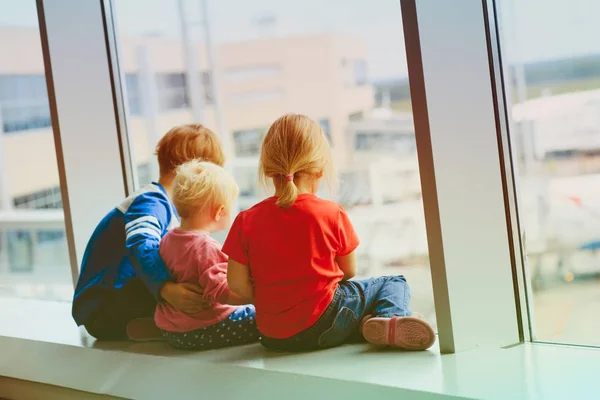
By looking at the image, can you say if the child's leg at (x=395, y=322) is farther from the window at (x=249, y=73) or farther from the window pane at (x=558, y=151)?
the window at (x=249, y=73)

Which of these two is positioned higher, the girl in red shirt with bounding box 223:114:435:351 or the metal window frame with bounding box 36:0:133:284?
the metal window frame with bounding box 36:0:133:284

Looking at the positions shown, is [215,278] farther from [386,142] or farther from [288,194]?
[386,142]

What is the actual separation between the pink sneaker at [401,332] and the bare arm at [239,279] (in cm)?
A: 31

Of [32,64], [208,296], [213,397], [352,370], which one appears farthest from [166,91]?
[352,370]

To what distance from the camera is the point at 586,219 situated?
1.71m

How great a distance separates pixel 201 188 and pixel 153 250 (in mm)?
229

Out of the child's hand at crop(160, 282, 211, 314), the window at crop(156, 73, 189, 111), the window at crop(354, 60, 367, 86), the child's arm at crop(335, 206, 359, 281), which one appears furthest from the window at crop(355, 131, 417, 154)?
the window at crop(156, 73, 189, 111)

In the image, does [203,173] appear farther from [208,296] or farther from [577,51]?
[577,51]

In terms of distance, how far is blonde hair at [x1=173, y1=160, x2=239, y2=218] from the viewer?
6.34 feet

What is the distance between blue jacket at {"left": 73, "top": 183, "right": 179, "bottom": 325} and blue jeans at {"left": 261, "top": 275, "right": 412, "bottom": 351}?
0.49 metres

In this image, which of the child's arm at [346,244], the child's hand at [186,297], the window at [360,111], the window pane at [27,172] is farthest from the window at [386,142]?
the window pane at [27,172]

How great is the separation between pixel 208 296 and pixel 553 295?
87 centimetres

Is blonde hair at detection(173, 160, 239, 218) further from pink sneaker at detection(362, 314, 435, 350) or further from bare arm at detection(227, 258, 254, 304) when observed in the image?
pink sneaker at detection(362, 314, 435, 350)

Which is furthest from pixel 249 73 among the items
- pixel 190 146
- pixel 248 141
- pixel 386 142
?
pixel 386 142
